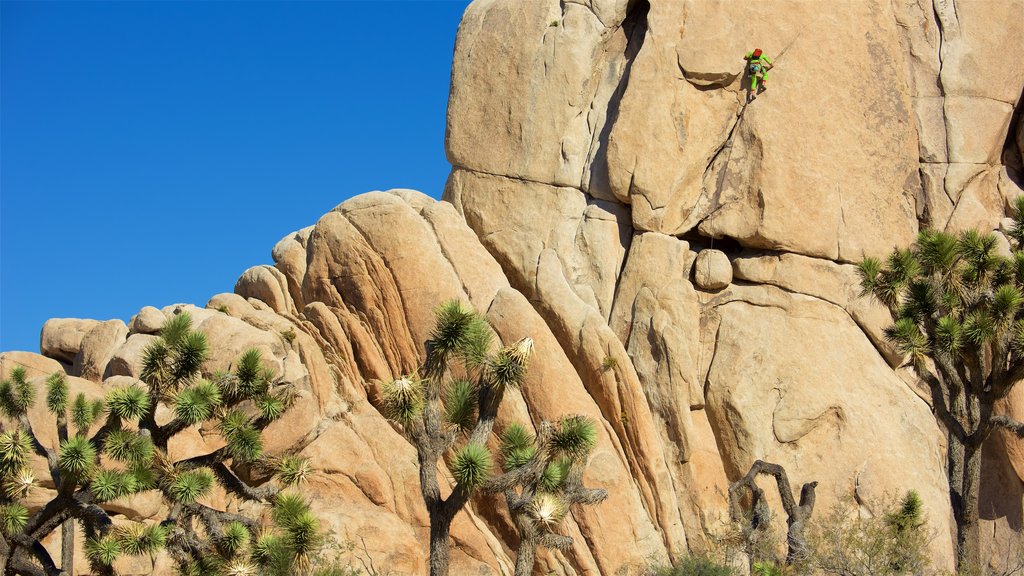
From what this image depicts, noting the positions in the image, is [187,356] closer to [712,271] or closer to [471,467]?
[471,467]

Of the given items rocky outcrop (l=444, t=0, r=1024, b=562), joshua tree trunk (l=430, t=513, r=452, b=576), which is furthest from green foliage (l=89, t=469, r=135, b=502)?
rocky outcrop (l=444, t=0, r=1024, b=562)

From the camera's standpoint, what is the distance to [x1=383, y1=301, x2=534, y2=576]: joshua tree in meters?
15.9

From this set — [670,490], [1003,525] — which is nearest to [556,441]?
[670,490]

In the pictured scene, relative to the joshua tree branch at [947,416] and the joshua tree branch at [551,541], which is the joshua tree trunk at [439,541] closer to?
the joshua tree branch at [551,541]

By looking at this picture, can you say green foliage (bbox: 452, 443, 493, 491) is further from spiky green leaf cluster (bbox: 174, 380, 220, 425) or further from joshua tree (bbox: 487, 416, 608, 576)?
spiky green leaf cluster (bbox: 174, 380, 220, 425)

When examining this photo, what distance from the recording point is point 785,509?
20.1 meters

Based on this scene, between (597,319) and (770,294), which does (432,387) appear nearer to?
(597,319)

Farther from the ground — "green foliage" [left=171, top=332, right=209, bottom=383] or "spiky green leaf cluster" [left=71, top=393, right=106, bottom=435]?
"green foliage" [left=171, top=332, right=209, bottom=383]

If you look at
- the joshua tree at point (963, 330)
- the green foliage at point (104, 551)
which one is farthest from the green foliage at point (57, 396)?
the joshua tree at point (963, 330)

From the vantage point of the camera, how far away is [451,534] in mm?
21297

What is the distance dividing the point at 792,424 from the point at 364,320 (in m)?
9.25

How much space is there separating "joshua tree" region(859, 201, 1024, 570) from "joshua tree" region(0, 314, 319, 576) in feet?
36.7

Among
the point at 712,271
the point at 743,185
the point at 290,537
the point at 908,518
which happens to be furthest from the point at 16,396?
the point at 743,185

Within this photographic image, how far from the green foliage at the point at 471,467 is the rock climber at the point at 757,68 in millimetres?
13416
